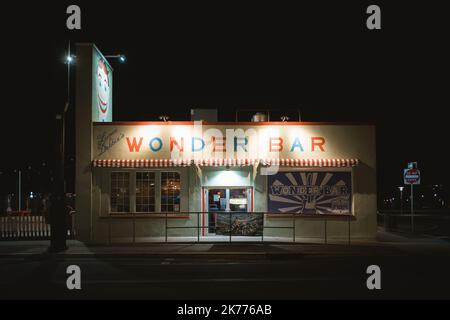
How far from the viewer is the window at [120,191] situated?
2155 cm

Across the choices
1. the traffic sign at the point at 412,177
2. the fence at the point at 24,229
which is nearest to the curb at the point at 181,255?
the fence at the point at 24,229

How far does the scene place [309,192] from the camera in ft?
70.6

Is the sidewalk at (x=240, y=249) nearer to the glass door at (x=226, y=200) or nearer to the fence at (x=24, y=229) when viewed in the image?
the fence at (x=24, y=229)

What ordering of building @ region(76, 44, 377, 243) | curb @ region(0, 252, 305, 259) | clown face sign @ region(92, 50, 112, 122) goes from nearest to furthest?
1. curb @ region(0, 252, 305, 259)
2. building @ region(76, 44, 377, 243)
3. clown face sign @ region(92, 50, 112, 122)

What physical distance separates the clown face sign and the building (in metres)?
0.12

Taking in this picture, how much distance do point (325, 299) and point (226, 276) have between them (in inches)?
136

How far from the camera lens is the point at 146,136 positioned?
71.0 ft

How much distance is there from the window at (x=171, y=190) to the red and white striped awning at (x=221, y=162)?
0.82 m

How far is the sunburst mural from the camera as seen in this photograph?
21438 millimetres

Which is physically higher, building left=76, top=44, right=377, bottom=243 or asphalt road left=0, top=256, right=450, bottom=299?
building left=76, top=44, right=377, bottom=243

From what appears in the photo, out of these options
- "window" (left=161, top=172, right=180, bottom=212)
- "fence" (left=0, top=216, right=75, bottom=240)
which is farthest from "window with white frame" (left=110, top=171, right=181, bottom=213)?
"fence" (left=0, top=216, right=75, bottom=240)

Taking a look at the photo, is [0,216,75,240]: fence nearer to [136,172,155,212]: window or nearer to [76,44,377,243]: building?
[76,44,377,243]: building
